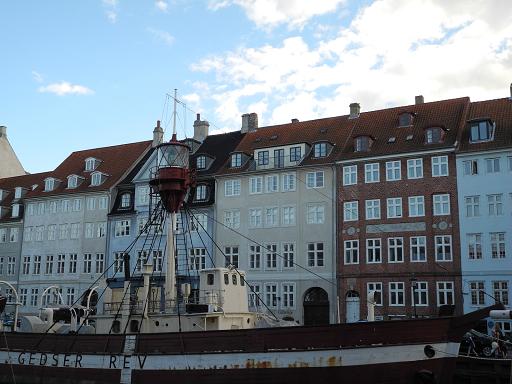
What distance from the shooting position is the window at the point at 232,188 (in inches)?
1778

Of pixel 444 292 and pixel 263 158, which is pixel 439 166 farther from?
pixel 263 158

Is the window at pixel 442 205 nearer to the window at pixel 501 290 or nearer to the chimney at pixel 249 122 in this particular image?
the window at pixel 501 290

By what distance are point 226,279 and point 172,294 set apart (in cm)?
225

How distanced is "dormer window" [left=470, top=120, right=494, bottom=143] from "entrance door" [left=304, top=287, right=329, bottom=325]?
13.2 meters

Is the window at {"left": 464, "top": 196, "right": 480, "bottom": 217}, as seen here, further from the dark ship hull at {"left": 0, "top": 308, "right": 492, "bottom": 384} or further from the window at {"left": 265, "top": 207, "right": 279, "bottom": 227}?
the dark ship hull at {"left": 0, "top": 308, "right": 492, "bottom": 384}

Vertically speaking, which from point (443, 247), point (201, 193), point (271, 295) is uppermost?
point (201, 193)

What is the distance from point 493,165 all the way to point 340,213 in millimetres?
9649

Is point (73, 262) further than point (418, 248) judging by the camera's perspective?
A: Yes

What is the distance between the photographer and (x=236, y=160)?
4603 cm

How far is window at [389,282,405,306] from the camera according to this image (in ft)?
124

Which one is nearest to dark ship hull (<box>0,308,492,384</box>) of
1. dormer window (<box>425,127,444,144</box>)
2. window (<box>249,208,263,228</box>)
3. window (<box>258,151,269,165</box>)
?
dormer window (<box>425,127,444,144</box>)

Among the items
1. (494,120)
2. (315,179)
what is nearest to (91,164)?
(315,179)

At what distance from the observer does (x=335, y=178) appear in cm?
4153

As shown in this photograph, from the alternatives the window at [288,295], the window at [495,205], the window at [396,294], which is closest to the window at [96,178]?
the window at [288,295]
